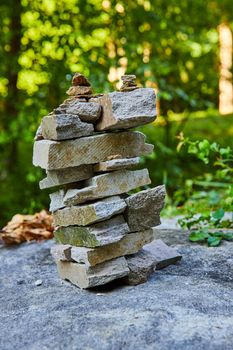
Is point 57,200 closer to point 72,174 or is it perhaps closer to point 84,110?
point 72,174

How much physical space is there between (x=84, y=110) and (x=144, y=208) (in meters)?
0.51

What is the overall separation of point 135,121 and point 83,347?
93 centimetres

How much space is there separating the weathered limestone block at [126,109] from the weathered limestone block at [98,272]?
23.0 inches

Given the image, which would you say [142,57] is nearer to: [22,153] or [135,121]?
[22,153]

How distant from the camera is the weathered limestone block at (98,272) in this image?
2195mm

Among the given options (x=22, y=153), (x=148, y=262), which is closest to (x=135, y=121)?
(x=148, y=262)

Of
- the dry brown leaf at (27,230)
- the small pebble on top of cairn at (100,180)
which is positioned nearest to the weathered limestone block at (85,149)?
the small pebble on top of cairn at (100,180)

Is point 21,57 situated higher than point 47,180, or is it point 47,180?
point 21,57

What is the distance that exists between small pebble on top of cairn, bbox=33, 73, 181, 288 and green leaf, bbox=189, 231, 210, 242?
63 cm

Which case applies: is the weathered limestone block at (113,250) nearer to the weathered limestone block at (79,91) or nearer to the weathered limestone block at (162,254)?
the weathered limestone block at (162,254)

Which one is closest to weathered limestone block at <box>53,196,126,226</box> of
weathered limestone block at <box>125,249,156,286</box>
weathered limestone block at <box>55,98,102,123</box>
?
weathered limestone block at <box>125,249,156,286</box>

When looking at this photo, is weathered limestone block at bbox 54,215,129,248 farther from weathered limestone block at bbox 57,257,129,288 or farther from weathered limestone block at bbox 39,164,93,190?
weathered limestone block at bbox 39,164,93,190

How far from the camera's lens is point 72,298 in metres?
2.17

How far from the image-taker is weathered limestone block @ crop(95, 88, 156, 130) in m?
2.13
